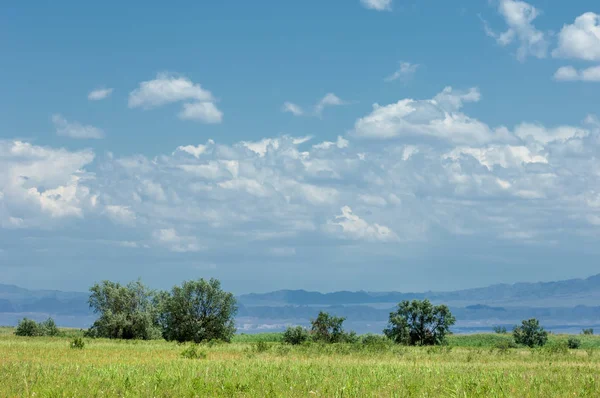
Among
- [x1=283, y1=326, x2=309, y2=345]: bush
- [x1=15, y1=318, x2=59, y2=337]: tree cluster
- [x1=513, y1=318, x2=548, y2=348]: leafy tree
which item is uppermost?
[x1=15, y1=318, x2=59, y2=337]: tree cluster

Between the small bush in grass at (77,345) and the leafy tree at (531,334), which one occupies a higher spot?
the small bush in grass at (77,345)

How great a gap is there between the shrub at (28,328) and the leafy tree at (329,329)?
3270cm

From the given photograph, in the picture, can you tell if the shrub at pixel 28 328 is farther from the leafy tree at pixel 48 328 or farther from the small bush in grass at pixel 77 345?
the small bush in grass at pixel 77 345

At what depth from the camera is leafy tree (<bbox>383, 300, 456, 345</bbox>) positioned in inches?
2480

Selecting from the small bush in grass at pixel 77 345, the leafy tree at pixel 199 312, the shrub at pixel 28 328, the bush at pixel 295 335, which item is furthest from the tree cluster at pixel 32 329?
the small bush in grass at pixel 77 345

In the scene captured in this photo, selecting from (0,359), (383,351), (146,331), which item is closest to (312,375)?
(0,359)

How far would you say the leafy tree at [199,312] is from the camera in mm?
61031

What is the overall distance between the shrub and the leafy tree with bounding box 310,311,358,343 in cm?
3270

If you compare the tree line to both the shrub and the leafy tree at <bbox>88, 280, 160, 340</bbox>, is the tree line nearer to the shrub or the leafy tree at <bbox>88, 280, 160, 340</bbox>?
the leafy tree at <bbox>88, 280, 160, 340</bbox>

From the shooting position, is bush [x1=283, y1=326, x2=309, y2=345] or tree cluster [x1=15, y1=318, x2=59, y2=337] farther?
tree cluster [x1=15, y1=318, x2=59, y2=337]

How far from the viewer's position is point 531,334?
235ft

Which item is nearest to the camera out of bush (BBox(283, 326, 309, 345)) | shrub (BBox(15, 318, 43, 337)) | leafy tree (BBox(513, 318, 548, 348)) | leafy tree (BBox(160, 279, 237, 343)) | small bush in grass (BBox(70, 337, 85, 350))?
small bush in grass (BBox(70, 337, 85, 350))

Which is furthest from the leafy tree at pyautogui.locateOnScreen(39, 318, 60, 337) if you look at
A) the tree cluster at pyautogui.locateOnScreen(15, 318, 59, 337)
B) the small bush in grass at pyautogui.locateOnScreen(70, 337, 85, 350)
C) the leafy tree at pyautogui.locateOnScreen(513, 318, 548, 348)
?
the leafy tree at pyautogui.locateOnScreen(513, 318, 548, 348)

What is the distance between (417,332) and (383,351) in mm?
21168
